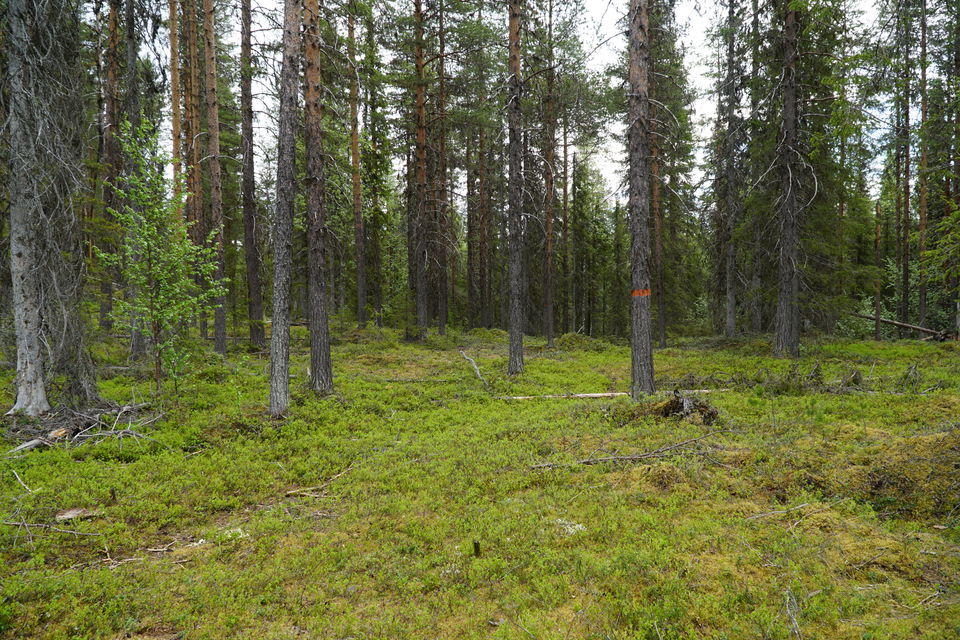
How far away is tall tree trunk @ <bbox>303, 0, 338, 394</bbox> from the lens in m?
9.98

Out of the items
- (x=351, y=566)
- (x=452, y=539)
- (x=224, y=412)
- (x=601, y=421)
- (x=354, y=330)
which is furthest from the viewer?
(x=354, y=330)

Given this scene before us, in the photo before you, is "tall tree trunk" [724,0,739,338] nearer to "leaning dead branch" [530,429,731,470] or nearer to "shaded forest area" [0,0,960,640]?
"shaded forest area" [0,0,960,640]

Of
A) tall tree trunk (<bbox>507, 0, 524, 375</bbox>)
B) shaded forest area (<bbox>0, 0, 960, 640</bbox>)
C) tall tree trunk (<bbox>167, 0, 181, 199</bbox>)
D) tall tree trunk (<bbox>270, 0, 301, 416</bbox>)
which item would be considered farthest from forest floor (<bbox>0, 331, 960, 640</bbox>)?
tall tree trunk (<bbox>167, 0, 181, 199</bbox>)

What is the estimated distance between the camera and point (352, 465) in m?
7.00

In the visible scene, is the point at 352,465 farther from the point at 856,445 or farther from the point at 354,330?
the point at 354,330

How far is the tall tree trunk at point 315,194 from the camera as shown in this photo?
998 cm

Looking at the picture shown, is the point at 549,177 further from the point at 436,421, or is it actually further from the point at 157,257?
the point at 157,257

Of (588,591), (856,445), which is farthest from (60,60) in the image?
(856,445)

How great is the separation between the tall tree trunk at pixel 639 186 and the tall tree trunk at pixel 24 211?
1057cm

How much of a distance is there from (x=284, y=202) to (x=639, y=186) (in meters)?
7.28

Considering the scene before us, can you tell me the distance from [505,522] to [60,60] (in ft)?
32.8

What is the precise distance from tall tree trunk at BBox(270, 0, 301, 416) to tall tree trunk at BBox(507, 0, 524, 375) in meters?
6.35

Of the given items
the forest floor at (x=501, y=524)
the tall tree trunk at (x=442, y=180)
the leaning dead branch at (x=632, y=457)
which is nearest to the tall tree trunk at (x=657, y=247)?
the tall tree trunk at (x=442, y=180)

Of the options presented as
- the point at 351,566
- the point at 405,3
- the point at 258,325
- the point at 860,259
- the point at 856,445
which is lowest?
the point at 351,566
